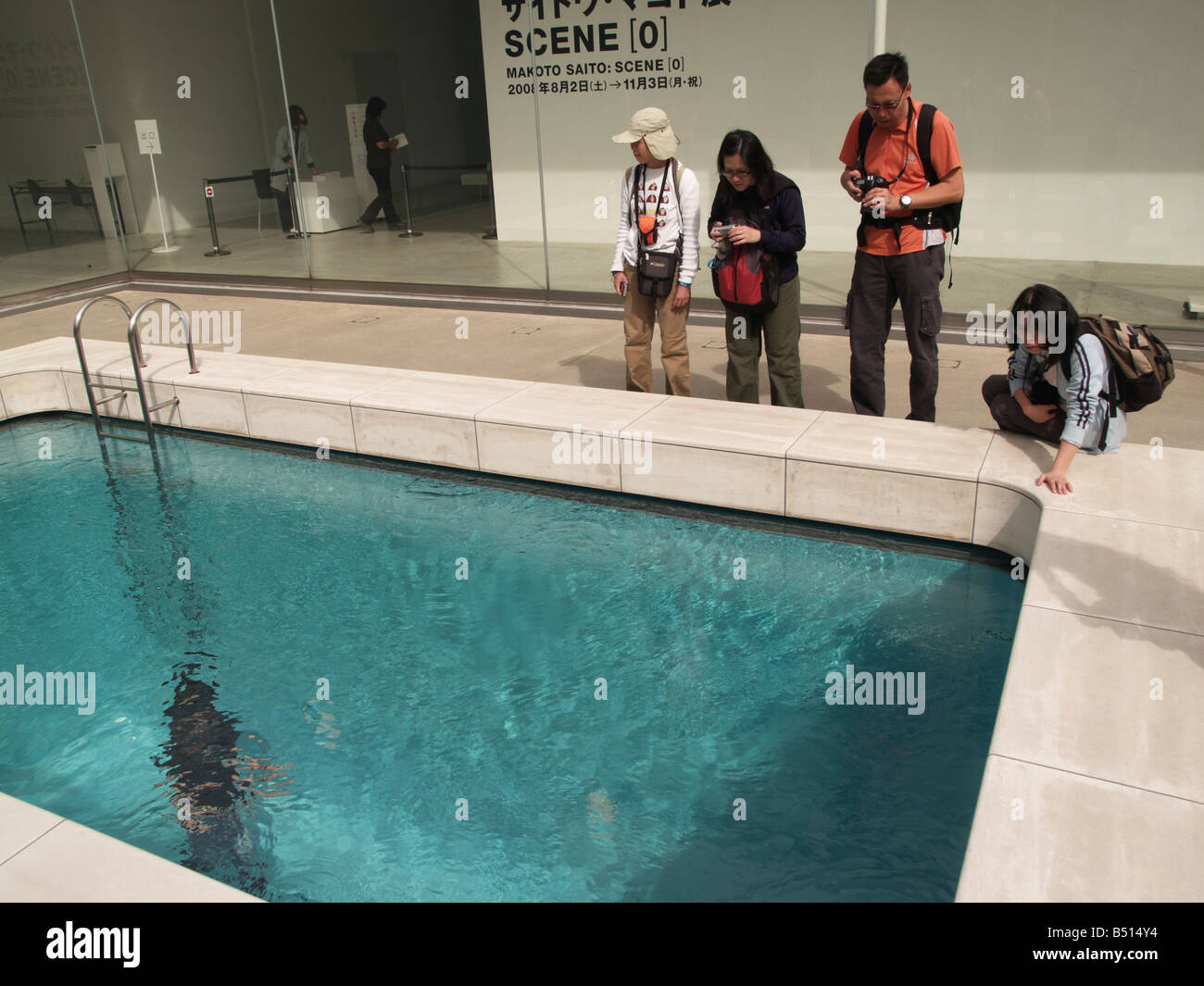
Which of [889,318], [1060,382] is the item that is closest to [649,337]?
[889,318]

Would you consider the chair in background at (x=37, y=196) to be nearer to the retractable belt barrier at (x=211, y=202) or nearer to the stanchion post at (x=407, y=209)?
the retractable belt barrier at (x=211, y=202)

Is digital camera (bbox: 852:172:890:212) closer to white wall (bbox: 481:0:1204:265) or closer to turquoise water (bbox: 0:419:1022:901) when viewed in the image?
turquoise water (bbox: 0:419:1022:901)

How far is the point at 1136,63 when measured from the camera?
7082mm

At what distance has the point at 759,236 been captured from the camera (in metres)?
5.43

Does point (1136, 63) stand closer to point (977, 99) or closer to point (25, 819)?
point (977, 99)

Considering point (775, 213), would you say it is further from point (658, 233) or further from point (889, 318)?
point (889, 318)

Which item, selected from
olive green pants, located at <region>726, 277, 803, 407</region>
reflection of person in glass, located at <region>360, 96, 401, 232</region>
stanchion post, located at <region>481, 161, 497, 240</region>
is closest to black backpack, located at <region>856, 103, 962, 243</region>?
olive green pants, located at <region>726, 277, 803, 407</region>

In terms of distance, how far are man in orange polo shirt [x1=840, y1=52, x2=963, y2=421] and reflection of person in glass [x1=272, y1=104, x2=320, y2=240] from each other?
22.8 ft

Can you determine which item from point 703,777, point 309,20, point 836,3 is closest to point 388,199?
point 309,20

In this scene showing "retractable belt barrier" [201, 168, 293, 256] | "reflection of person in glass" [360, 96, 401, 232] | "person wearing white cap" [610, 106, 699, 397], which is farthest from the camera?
"retractable belt barrier" [201, 168, 293, 256]

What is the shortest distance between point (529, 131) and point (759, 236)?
4.63 metres

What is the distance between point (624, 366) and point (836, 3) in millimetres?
3171

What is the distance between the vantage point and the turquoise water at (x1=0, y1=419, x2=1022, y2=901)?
3346 mm

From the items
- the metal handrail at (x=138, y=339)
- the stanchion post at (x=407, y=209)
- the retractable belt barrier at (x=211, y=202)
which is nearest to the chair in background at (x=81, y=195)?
the retractable belt barrier at (x=211, y=202)
